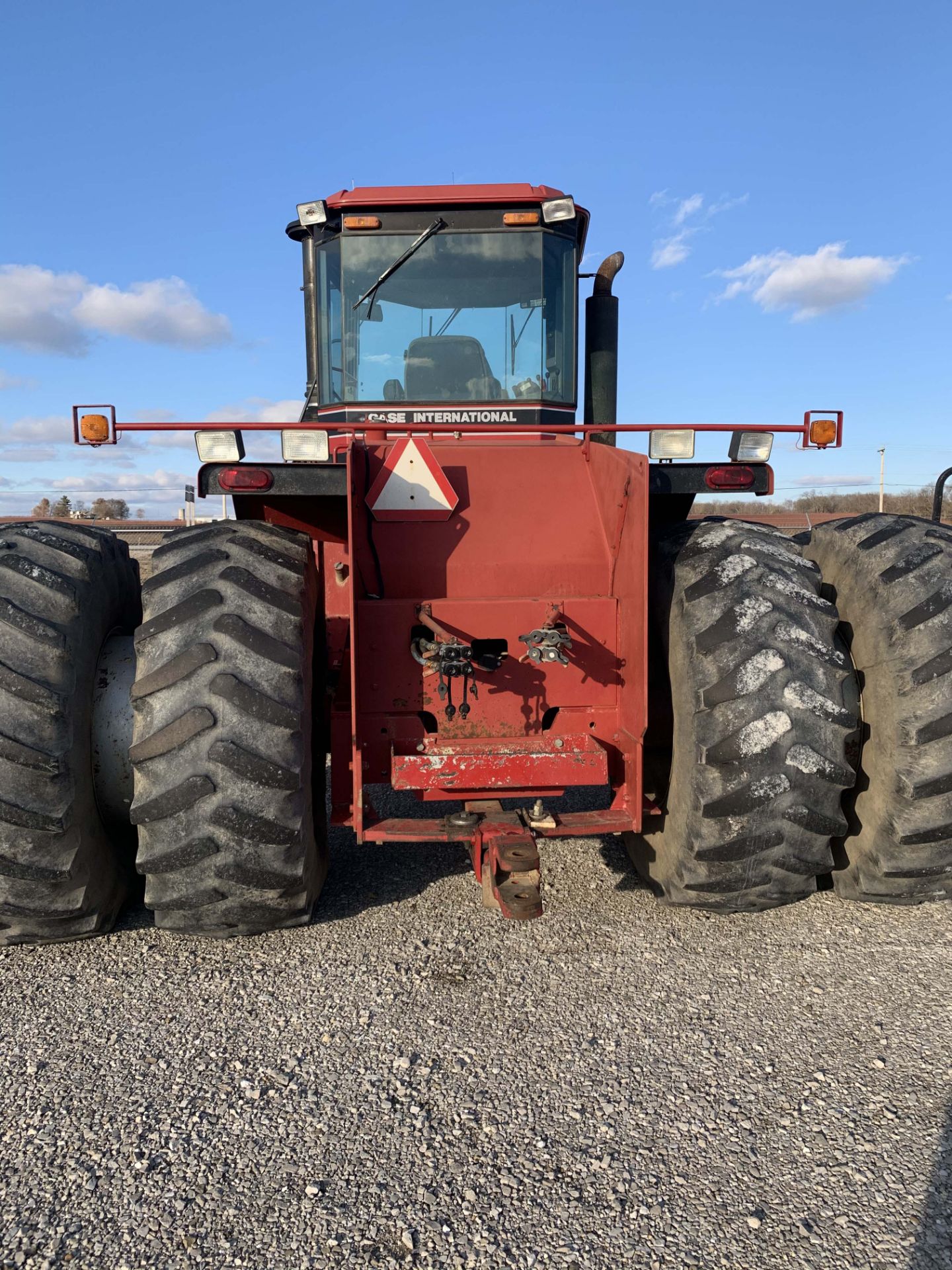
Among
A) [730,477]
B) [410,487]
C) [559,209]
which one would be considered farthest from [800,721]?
[559,209]

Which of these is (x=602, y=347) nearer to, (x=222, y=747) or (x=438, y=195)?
(x=438, y=195)

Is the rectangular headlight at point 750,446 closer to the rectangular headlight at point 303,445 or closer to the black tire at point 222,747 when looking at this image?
the rectangular headlight at point 303,445

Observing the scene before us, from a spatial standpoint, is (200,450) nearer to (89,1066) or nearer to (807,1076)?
(89,1066)

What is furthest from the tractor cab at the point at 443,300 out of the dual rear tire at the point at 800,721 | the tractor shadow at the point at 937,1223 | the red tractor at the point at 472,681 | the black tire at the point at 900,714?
the tractor shadow at the point at 937,1223

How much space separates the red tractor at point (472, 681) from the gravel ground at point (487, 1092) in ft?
0.83

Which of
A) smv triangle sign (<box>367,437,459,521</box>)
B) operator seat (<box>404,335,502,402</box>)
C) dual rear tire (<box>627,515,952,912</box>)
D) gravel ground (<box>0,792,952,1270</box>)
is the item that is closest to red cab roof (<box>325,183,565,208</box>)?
operator seat (<box>404,335,502,402</box>)

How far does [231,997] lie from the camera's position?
2979 mm

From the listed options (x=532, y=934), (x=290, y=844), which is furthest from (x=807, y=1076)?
(x=290, y=844)

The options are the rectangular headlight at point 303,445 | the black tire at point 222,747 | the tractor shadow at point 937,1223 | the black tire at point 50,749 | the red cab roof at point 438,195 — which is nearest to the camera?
the tractor shadow at point 937,1223

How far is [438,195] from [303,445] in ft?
6.10

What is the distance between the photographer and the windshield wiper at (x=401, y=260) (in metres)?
4.28

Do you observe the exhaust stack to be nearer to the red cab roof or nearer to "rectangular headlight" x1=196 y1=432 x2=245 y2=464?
the red cab roof

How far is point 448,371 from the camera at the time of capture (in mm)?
4395

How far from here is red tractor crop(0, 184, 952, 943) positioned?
2.91 metres
